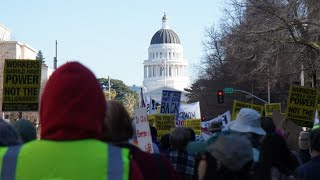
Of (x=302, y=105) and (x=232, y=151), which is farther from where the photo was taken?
(x=302, y=105)

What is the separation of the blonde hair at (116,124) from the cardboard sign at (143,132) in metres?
4.66

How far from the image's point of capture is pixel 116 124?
355cm

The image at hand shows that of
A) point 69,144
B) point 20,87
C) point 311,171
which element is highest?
point 20,87

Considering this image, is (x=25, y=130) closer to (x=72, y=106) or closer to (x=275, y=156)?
(x=72, y=106)

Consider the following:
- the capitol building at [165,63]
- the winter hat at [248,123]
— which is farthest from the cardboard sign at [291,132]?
the capitol building at [165,63]

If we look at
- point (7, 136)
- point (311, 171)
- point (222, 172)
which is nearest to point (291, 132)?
point (311, 171)

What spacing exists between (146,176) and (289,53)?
31304mm

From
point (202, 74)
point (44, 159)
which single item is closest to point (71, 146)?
point (44, 159)

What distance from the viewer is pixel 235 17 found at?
133ft

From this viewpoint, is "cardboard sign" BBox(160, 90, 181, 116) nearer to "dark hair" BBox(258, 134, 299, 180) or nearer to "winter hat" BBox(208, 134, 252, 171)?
"dark hair" BBox(258, 134, 299, 180)

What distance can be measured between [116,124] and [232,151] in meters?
0.89

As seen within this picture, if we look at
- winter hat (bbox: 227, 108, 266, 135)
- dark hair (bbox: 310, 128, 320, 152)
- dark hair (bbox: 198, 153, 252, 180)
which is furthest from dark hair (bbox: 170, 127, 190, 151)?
dark hair (bbox: 198, 153, 252, 180)

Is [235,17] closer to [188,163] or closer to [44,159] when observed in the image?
[188,163]

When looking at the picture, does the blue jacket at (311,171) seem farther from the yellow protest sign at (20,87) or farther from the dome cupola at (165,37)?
the dome cupola at (165,37)
